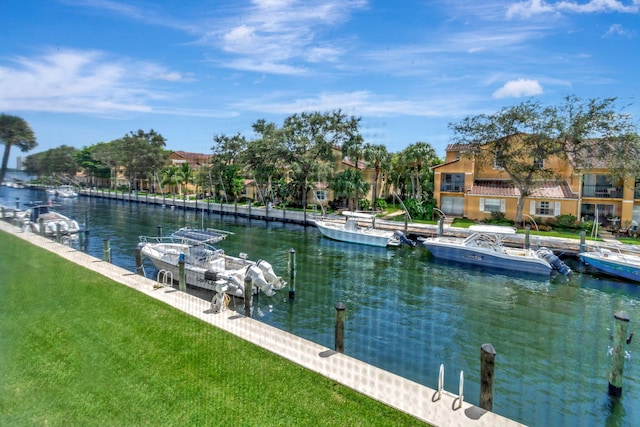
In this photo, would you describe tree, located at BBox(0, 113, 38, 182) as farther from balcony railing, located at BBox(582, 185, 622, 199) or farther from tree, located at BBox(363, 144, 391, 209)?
tree, located at BBox(363, 144, 391, 209)

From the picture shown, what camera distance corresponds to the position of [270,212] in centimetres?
3086

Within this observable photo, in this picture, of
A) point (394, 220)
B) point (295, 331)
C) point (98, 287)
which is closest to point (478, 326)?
point (295, 331)

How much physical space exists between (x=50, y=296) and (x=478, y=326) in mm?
8892

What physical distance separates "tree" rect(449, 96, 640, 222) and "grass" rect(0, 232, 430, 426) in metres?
21.6

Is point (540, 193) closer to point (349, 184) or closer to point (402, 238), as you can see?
point (402, 238)

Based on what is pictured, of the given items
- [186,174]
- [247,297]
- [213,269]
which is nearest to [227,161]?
[186,174]

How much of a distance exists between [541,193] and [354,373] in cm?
2280

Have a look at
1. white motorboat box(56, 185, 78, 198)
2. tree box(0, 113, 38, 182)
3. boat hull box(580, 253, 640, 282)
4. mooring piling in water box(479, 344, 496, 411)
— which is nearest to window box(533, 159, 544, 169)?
boat hull box(580, 253, 640, 282)

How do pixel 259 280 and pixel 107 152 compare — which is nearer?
pixel 107 152

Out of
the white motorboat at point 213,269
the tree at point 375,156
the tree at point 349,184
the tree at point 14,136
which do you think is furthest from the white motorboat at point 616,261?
the tree at point 14,136

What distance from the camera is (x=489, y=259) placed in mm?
16516

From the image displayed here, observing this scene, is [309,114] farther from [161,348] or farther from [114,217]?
[161,348]

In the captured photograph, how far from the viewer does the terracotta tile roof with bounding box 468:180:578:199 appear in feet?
78.2

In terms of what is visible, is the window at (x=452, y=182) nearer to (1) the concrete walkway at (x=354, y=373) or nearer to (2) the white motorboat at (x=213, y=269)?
(2) the white motorboat at (x=213, y=269)
